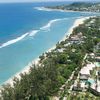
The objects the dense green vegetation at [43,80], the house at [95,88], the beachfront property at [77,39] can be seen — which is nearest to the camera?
the dense green vegetation at [43,80]

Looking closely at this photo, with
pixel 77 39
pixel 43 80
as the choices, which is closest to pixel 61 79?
pixel 43 80

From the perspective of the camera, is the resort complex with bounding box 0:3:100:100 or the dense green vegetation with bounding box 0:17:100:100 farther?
the resort complex with bounding box 0:3:100:100

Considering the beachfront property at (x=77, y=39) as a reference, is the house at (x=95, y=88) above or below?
below

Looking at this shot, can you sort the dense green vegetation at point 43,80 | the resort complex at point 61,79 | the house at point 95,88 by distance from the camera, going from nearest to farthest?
the dense green vegetation at point 43,80 < the resort complex at point 61,79 < the house at point 95,88

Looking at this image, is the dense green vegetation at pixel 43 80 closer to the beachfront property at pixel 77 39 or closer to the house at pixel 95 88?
the house at pixel 95 88

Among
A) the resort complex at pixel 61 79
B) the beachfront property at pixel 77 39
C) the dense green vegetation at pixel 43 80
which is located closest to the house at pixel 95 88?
the resort complex at pixel 61 79

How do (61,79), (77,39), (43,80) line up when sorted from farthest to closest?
1. (77,39)
2. (61,79)
3. (43,80)

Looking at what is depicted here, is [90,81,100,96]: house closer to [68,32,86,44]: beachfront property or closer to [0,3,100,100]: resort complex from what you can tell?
[0,3,100,100]: resort complex

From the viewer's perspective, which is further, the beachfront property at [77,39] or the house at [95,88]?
the beachfront property at [77,39]

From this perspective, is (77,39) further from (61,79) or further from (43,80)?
(43,80)

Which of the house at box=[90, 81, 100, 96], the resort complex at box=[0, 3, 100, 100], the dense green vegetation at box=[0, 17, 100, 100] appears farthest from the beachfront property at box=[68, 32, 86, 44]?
the house at box=[90, 81, 100, 96]

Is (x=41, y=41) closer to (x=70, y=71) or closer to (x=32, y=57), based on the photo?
(x=32, y=57)

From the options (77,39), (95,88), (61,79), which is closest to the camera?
(95,88)
